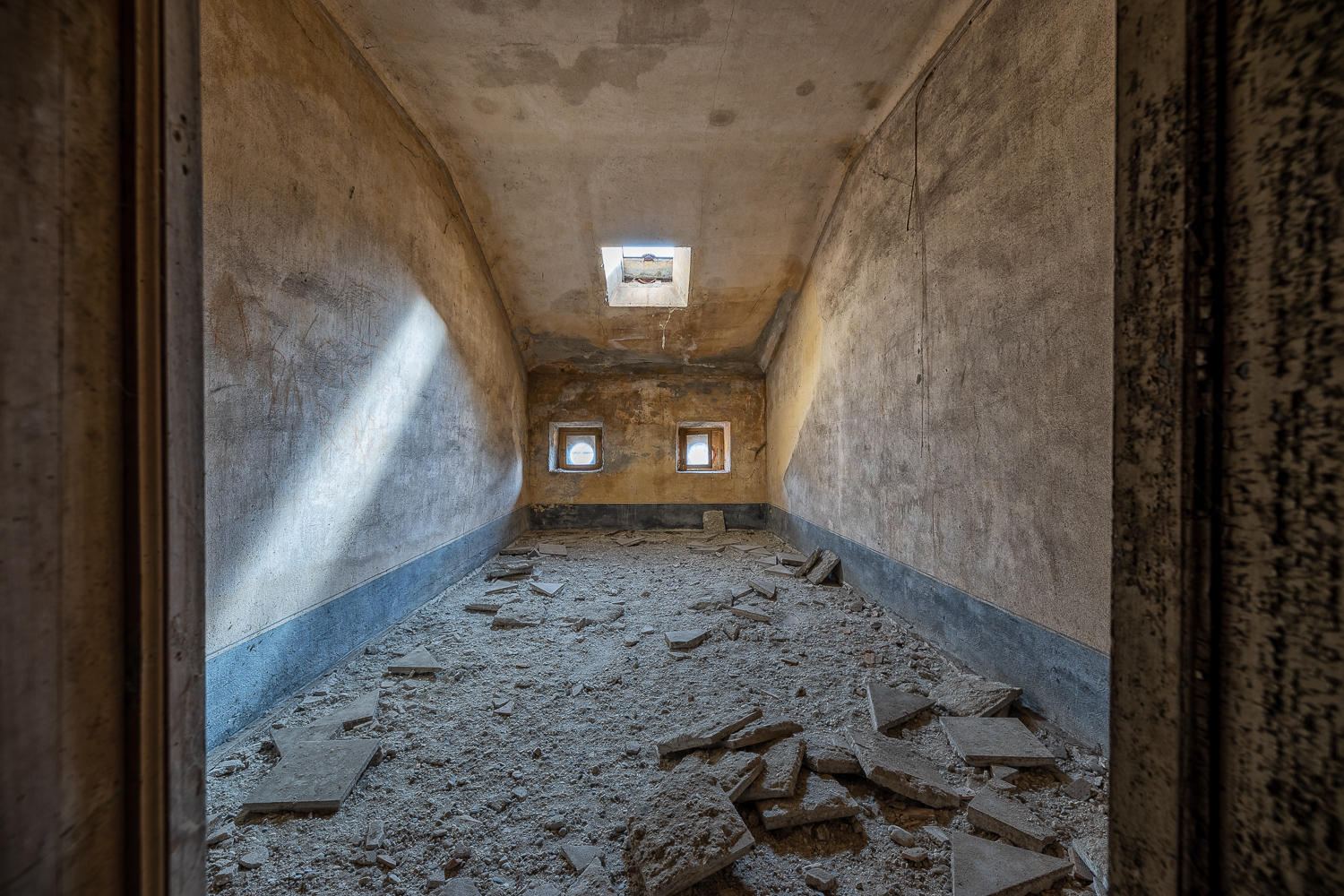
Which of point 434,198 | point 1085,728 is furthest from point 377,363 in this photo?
point 1085,728

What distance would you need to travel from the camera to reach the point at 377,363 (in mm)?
3555

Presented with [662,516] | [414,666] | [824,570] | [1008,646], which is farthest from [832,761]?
[662,516]

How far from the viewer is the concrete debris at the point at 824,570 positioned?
4912mm

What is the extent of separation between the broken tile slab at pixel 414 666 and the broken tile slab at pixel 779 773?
1963 millimetres

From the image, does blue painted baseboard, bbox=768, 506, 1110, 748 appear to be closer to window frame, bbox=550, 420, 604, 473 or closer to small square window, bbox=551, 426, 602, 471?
window frame, bbox=550, 420, 604, 473

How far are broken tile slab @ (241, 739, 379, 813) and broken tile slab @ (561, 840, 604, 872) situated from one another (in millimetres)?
844

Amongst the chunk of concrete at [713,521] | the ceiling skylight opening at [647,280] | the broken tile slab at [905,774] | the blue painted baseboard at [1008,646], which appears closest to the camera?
the broken tile slab at [905,774]

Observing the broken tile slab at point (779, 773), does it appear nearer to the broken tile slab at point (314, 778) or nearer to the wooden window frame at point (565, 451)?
the broken tile slab at point (314, 778)

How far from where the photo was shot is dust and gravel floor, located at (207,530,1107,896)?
5.18 feet

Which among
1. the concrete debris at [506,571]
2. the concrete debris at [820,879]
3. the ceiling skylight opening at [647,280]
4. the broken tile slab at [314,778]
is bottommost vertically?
the concrete debris at [506,571]

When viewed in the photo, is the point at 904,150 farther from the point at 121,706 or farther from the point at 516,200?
the point at 121,706

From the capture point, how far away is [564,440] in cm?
923

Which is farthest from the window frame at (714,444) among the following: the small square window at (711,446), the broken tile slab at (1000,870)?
the broken tile slab at (1000,870)

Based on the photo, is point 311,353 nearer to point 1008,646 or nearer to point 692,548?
point 1008,646
